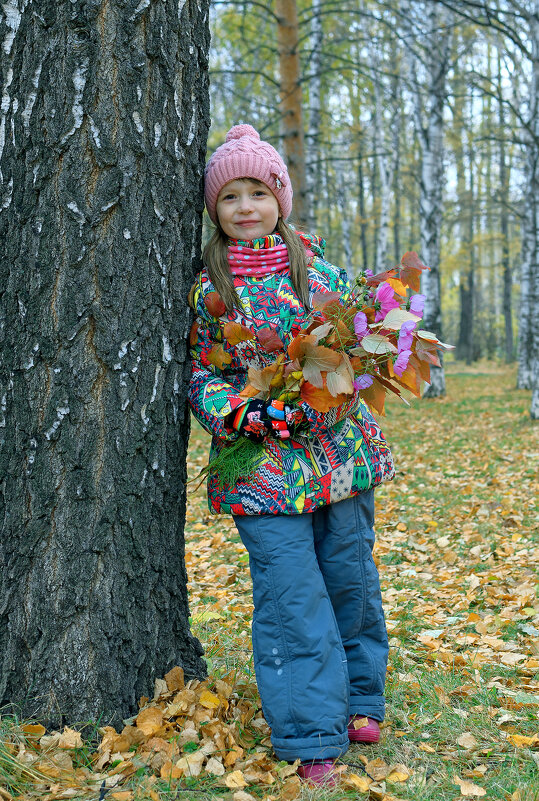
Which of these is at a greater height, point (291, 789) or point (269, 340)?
point (269, 340)

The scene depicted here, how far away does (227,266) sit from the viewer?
240 centimetres

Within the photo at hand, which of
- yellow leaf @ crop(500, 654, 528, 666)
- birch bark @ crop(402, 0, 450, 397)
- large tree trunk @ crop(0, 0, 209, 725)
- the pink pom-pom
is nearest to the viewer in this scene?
large tree trunk @ crop(0, 0, 209, 725)

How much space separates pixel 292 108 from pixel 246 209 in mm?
7820

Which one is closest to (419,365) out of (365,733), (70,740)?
(365,733)

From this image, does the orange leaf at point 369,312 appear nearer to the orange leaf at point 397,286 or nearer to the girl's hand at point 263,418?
the orange leaf at point 397,286

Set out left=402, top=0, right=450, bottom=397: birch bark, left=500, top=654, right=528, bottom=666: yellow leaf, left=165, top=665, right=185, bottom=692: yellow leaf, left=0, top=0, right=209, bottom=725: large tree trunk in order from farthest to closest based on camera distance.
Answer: left=402, top=0, right=450, bottom=397: birch bark → left=500, top=654, right=528, bottom=666: yellow leaf → left=165, top=665, right=185, bottom=692: yellow leaf → left=0, top=0, right=209, bottom=725: large tree trunk

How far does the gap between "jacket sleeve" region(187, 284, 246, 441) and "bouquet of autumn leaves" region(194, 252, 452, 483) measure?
5 centimetres

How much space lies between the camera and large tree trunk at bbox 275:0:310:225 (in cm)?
941

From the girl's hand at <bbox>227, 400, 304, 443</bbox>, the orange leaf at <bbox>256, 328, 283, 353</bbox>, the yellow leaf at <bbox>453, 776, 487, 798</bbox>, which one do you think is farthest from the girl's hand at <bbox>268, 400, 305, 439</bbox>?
the yellow leaf at <bbox>453, 776, 487, 798</bbox>

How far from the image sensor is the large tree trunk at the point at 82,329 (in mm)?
2059

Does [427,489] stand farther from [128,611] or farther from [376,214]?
[376,214]

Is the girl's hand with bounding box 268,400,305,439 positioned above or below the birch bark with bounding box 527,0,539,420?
below

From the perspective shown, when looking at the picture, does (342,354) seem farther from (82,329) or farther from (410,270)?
(82,329)

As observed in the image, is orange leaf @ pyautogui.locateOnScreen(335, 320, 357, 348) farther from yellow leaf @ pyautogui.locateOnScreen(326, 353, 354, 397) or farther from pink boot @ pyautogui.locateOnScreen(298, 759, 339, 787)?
pink boot @ pyautogui.locateOnScreen(298, 759, 339, 787)
